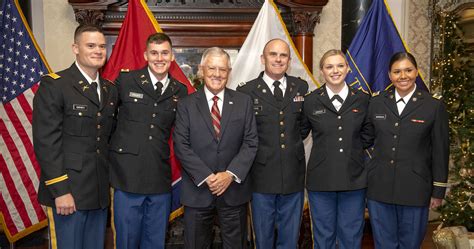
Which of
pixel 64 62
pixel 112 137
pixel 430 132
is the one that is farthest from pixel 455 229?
pixel 64 62

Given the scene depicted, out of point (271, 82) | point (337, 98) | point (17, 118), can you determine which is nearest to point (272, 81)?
point (271, 82)

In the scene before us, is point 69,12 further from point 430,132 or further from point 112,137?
point 430,132

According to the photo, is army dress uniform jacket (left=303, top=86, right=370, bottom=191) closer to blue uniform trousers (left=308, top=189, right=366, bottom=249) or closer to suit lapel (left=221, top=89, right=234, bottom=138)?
blue uniform trousers (left=308, top=189, right=366, bottom=249)

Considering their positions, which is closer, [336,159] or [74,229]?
[74,229]

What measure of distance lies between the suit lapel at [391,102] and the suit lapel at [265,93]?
710mm

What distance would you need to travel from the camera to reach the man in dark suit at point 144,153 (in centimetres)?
278

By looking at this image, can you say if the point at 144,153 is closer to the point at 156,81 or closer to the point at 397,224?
the point at 156,81

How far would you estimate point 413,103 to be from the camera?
9.39 feet

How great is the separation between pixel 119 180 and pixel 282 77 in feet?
4.17

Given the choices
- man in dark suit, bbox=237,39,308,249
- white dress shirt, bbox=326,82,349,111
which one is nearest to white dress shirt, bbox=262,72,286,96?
man in dark suit, bbox=237,39,308,249

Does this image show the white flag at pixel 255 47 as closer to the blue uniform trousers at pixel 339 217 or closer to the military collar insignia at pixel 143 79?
the military collar insignia at pixel 143 79

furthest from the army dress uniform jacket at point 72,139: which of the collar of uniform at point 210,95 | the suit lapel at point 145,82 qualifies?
the collar of uniform at point 210,95

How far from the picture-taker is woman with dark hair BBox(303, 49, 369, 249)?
288 centimetres

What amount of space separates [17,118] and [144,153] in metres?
1.33
